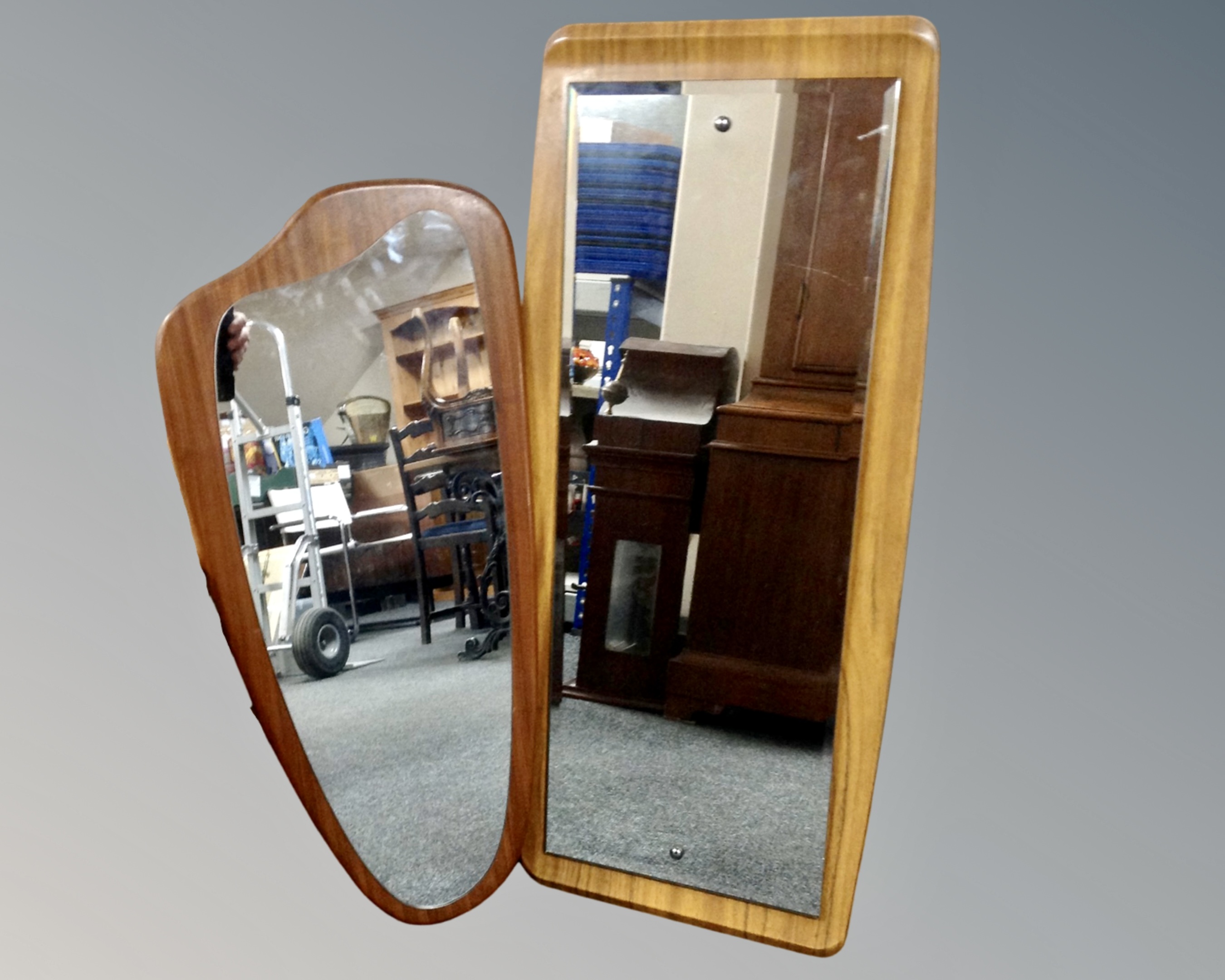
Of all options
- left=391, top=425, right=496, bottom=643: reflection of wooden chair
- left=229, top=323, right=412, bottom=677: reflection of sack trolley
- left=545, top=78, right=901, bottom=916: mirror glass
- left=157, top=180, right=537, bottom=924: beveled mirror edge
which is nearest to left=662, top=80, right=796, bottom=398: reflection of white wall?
left=545, top=78, right=901, bottom=916: mirror glass

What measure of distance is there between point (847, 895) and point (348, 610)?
25.4 inches

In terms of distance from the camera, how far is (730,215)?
3.26ft

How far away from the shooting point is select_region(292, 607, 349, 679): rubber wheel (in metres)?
1.07

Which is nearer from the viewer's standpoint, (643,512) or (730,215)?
(730,215)

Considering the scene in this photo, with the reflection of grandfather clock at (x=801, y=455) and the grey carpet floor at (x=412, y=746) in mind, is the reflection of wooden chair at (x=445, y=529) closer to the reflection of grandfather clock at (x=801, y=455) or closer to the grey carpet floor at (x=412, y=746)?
the grey carpet floor at (x=412, y=746)

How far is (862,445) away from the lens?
0.99m

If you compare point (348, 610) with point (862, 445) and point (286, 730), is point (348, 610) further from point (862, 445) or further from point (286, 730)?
point (862, 445)

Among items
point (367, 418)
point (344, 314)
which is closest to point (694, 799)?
point (367, 418)

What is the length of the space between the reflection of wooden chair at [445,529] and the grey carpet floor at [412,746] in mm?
27

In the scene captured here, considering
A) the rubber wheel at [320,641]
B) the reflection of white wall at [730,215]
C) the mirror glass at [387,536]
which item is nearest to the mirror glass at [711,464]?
the reflection of white wall at [730,215]

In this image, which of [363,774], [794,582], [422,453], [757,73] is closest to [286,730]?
[363,774]

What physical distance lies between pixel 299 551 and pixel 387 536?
0.32 feet

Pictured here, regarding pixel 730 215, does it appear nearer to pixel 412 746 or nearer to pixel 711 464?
pixel 711 464

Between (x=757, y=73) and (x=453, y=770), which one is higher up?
(x=757, y=73)
